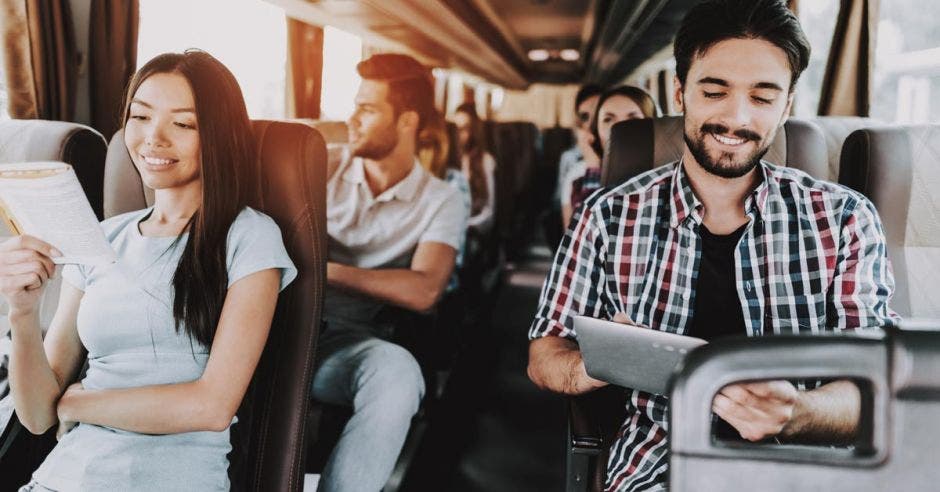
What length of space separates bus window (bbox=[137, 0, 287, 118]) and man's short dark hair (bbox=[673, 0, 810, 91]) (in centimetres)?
148

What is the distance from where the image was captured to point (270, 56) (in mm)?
4836

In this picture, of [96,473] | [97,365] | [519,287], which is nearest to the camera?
[96,473]

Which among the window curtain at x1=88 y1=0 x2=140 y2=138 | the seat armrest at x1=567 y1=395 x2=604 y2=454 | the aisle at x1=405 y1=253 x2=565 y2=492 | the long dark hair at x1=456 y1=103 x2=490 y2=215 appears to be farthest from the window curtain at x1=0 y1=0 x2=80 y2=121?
the long dark hair at x1=456 y1=103 x2=490 y2=215

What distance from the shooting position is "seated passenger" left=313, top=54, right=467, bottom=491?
6.88 ft

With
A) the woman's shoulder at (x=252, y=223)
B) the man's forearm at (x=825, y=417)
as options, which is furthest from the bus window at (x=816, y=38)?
the woman's shoulder at (x=252, y=223)

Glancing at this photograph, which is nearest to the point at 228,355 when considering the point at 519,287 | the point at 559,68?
the point at 519,287

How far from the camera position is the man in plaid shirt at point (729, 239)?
158 centimetres

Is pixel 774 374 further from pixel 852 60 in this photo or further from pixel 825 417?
pixel 852 60

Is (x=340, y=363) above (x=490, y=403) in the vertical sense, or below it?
above

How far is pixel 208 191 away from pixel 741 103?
3.88 ft

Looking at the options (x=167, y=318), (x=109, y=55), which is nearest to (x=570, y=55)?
(x=109, y=55)

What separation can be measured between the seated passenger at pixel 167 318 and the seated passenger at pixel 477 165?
389 centimetres

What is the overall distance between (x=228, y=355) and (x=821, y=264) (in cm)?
128

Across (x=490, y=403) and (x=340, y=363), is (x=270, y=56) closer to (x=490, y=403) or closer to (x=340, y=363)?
(x=490, y=403)
